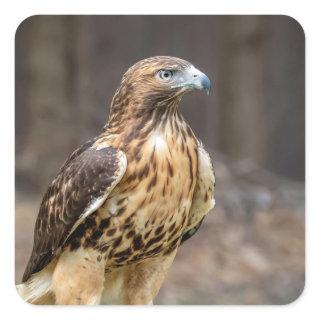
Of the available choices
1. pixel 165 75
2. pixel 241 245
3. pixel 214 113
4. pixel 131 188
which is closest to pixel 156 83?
pixel 165 75

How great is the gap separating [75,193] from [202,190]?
1.33 ft

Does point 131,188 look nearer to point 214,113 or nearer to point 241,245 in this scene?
point 214,113

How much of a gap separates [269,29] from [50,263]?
3.70 ft

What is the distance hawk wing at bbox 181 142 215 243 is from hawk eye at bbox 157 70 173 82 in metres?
0.23

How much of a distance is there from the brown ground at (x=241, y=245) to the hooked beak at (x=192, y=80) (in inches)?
28.4

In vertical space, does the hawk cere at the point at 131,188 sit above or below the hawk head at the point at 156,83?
below

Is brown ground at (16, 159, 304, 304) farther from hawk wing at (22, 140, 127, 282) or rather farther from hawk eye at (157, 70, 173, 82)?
hawk eye at (157, 70, 173, 82)

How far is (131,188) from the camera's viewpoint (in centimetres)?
299

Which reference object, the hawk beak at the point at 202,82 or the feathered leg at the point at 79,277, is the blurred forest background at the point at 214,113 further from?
the hawk beak at the point at 202,82

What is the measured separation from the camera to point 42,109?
3.57 meters

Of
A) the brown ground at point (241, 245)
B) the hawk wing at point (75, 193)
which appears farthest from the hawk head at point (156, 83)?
the brown ground at point (241, 245)

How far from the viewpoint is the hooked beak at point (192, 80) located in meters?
3.01

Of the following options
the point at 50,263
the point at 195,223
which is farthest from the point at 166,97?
the point at 50,263

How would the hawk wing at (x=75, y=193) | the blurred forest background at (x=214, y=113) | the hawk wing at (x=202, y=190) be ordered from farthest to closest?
the blurred forest background at (x=214, y=113) → the hawk wing at (x=202, y=190) → the hawk wing at (x=75, y=193)
